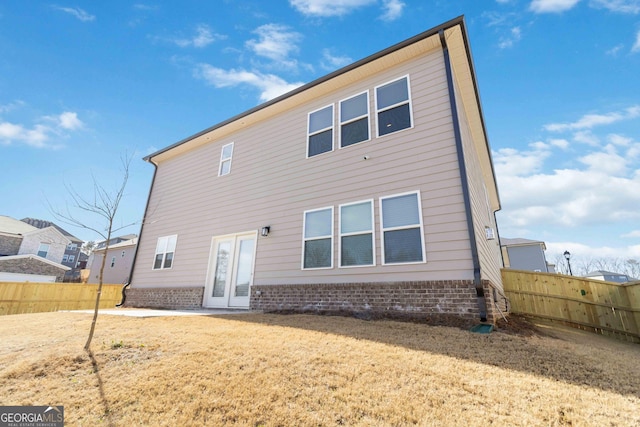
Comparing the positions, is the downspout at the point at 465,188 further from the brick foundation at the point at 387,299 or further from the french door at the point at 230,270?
the french door at the point at 230,270

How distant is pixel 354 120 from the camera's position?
7.79 m

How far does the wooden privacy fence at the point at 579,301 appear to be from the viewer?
648 cm

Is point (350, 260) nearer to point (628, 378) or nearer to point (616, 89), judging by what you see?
point (628, 378)

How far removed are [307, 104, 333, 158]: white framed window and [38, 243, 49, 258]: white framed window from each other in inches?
1346

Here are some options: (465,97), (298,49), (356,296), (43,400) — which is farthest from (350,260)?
(298,49)

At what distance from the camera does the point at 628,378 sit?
2.97 meters

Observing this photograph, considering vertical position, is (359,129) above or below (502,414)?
above

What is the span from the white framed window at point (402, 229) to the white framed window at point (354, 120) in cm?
205

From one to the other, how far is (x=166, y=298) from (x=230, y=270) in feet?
9.71

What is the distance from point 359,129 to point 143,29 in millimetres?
7874

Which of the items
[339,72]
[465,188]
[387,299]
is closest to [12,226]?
[339,72]

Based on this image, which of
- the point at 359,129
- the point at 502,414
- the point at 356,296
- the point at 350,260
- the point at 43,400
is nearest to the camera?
the point at 502,414

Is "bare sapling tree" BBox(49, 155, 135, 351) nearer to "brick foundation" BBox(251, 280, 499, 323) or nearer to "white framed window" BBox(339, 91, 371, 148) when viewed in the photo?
"brick foundation" BBox(251, 280, 499, 323)

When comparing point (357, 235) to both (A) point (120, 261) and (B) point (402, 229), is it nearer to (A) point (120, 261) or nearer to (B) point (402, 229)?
(B) point (402, 229)
